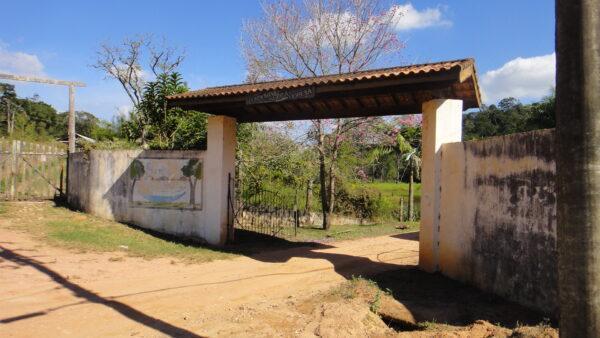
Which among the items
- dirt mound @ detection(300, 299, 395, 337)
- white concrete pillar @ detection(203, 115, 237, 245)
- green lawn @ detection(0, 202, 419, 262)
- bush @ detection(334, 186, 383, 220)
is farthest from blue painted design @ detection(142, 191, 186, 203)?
bush @ detection(334, 186, 383, 220)

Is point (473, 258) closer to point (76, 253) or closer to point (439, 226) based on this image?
point (439, 226)

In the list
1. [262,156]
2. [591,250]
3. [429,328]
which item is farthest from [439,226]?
[262,156]

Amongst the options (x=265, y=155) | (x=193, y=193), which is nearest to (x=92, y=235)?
(x=193, y=193)

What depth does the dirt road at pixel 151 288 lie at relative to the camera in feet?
17.3

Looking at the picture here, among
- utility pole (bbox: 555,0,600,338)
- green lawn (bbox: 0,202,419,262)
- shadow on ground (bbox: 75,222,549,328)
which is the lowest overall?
shadow on ground (bbox: 75,222,549,328)

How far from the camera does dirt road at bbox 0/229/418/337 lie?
207 inches

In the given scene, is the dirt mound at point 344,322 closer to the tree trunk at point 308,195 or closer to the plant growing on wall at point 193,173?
the plant growing on wall at point 193,173

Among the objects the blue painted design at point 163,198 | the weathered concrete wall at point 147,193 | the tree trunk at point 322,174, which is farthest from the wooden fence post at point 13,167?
the tree trunk at point 322,174

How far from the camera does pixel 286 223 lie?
56.2 ft

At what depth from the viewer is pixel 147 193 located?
1206 cm

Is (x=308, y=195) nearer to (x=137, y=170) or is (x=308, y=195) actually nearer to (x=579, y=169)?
(x=137, y=170)

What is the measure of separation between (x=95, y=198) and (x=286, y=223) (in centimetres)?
693

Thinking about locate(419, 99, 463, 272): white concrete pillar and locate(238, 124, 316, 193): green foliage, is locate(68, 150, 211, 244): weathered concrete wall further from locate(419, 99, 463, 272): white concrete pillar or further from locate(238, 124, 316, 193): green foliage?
locate(419, 99, 463, 272): white concrete pillar

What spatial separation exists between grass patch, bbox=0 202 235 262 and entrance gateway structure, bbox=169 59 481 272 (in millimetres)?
1453
